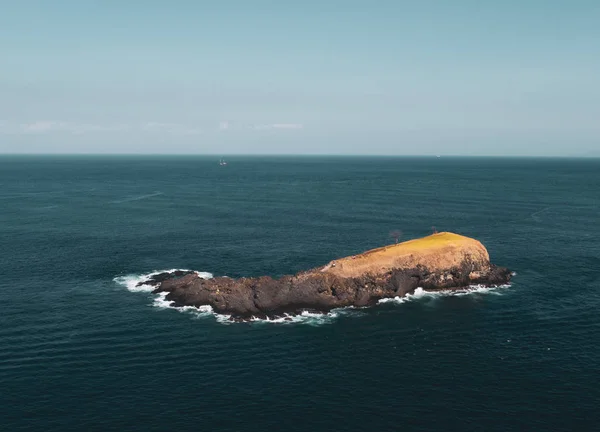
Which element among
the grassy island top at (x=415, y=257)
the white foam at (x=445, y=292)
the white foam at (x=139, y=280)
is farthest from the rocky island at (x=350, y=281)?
the white foam at (x=139, y=280)

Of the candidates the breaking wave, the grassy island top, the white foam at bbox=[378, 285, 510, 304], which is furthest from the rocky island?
the breaking wave

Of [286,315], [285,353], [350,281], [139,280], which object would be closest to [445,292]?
[350,281]

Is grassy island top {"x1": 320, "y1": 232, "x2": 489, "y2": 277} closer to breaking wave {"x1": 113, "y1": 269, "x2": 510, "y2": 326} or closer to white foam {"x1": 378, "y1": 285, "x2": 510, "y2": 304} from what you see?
white foam {"x1": 378, "y1": 285, "x2": 510, "y2": 304}

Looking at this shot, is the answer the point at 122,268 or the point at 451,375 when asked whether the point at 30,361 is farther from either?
the point at 451,375

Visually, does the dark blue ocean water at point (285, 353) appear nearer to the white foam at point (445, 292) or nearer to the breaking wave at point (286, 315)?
the breaking wave at point (286, 315)

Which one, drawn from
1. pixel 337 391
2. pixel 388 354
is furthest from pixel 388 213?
pixel 337 391
